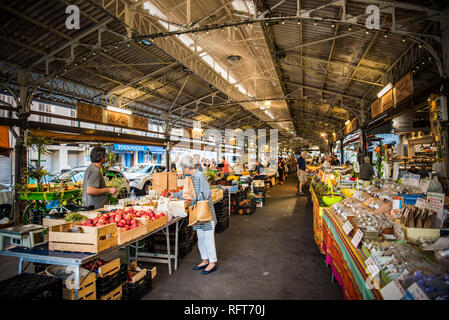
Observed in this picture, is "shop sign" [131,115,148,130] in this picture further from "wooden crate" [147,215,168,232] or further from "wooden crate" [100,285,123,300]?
"wooden crate" [100,285,123,300]

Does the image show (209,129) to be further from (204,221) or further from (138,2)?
(204,221)

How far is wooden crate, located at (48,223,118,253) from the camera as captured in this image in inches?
92.5

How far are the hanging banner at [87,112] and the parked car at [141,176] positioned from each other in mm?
3266

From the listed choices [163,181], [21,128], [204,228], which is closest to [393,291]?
[204,228]

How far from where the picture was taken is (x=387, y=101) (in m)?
7.23

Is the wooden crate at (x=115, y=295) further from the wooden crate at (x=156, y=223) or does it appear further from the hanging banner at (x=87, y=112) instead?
the hanging banner at (x=87, y=112)

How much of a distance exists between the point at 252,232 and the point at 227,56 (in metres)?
6.49

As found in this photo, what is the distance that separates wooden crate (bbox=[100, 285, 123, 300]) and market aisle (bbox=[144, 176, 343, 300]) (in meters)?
0.36

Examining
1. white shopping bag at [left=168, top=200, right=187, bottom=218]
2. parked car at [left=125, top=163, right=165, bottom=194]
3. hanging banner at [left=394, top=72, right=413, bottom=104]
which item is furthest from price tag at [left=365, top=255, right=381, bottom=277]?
parked car at [left=125, top=163, right=165, bottom=194]

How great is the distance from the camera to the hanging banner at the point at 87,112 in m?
8.46

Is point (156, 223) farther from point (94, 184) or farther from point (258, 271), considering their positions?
point (258, 271)

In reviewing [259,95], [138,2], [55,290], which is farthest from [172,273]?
[259,95]

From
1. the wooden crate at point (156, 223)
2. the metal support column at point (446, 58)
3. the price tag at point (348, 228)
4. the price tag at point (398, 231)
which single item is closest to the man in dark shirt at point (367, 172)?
the metal support column at point (446, 58)

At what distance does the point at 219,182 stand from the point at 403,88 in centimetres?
581
